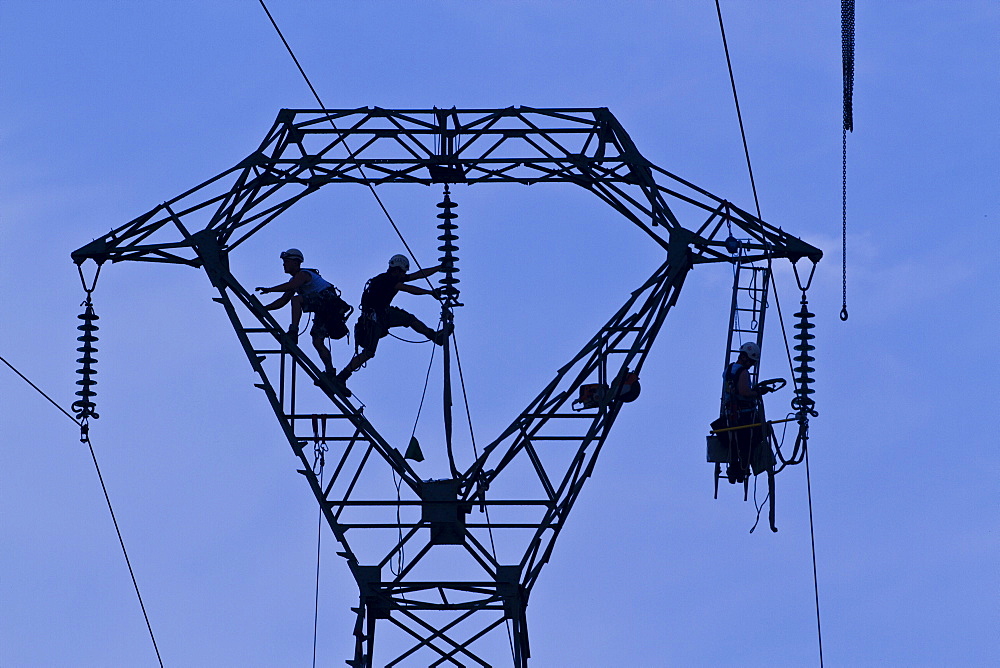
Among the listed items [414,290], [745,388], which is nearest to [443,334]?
[414,290]

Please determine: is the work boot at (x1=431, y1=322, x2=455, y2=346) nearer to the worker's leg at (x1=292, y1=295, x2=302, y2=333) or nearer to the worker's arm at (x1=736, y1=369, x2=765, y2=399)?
the worker's leg at (x1=292, y1=295, x2=302, y2=333)

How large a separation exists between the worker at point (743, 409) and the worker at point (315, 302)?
4.82 metres

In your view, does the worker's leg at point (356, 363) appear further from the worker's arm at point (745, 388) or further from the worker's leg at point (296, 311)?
the worker's arm at point (745, 388)

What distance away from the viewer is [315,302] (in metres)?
60.3

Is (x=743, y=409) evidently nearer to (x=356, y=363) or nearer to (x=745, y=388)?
(x=745, y=388)

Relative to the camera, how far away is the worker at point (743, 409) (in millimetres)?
59906

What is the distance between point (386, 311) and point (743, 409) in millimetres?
4643

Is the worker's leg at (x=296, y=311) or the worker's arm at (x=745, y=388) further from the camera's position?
the worker's leg at (x=296, y=311)

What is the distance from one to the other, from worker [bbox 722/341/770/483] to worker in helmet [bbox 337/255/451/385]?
3.55 meters

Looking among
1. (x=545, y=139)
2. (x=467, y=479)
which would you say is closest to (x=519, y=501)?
(x=467, y=479)

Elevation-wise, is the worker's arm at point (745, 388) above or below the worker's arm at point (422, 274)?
below

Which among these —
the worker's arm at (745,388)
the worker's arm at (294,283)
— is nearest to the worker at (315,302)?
the worker's arm at (294,283)

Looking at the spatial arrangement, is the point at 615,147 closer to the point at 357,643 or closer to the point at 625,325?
the point at 625,325

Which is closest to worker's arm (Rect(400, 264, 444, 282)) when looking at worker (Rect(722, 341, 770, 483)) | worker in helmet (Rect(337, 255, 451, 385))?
worker in helmet (Rect(337, 255, 451, 385))
